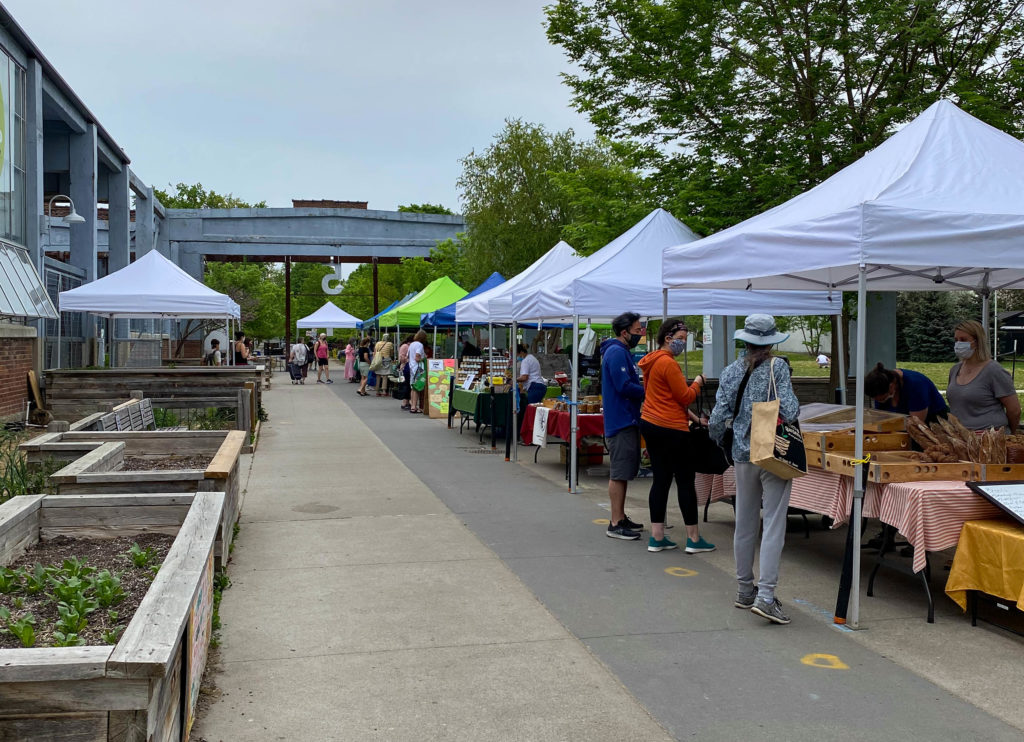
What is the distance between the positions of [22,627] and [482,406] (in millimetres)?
12097

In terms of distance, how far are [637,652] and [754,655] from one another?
0.64 meters

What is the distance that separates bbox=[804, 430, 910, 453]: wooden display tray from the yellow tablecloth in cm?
94

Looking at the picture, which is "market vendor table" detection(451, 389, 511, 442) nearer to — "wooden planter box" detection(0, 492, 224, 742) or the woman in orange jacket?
the woman in orange jacket

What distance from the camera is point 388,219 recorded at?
4103 cm

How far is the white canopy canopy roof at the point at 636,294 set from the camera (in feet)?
33.2

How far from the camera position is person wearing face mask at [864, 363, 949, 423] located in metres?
7.67

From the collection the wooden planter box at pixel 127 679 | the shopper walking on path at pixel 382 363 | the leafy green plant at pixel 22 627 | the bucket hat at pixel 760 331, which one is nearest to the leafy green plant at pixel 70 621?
the leafy green plant at pixel 22 627

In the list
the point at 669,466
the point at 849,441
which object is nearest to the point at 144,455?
the point at 669,466

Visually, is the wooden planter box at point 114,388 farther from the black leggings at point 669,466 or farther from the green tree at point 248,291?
the green tree at point 248,291

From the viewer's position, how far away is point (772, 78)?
13.4m

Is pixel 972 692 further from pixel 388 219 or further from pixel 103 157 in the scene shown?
pixel 388 219

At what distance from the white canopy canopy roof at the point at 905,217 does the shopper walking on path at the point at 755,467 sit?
29.1 inches

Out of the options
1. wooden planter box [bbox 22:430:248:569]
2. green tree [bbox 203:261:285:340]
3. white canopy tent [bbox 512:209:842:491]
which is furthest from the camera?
green tree [bbox 203:261:285:340]

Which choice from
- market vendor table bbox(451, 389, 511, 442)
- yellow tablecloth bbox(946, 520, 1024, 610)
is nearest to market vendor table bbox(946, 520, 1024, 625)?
yellow tablecloth bbox(946, 520, 1024, 610)
